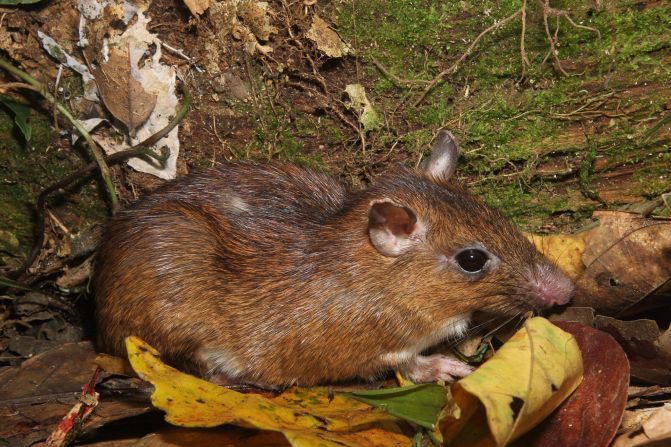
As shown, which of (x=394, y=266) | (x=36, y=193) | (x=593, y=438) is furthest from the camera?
(x=36, y=193)

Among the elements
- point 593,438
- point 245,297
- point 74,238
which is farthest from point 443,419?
point 74,238

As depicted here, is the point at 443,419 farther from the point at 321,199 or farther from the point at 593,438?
the point at 321,199

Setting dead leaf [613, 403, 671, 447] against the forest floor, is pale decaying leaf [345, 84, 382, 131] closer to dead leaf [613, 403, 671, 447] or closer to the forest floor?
the forest floor

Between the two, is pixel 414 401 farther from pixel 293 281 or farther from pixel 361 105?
pixel 361 105

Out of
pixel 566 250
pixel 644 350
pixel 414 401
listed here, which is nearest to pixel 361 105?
pixel 566 250

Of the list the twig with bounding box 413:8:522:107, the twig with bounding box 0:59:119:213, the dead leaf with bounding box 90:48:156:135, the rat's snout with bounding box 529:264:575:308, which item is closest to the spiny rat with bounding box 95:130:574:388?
the rat's snout with bounding box 529:264:575:308

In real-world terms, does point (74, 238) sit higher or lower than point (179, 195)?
lower
